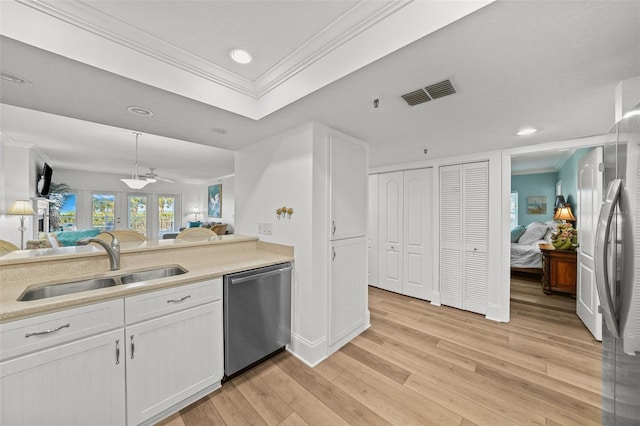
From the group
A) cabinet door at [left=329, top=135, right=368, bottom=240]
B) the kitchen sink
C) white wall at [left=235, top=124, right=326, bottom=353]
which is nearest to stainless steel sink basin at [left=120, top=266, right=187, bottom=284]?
the kitchen sink

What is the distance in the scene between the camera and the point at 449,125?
229 centimetres

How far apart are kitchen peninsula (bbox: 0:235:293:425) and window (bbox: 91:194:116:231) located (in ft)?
24.4

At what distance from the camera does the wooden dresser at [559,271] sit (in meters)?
3.70

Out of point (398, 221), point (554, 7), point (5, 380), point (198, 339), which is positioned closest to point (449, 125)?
point (554, 7)

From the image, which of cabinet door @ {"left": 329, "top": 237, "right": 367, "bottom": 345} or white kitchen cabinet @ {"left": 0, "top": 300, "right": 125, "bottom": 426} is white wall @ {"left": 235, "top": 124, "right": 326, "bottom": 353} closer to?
cabinet door @ {"left": 329, "top": 237, "right": 367, "bottom": 345}

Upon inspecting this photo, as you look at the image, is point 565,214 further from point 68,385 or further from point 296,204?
point 68,385

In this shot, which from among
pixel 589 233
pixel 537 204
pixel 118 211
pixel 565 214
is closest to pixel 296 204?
pixel 589 233

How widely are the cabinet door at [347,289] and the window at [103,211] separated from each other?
8.61 metres

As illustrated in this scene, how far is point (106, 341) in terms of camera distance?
4.43 ft

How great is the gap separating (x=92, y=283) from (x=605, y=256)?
3048 millimetres

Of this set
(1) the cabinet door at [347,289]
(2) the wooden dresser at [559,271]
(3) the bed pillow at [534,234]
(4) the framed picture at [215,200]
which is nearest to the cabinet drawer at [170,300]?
(1) the cabinet door at [347,289]

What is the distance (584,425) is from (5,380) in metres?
3.22

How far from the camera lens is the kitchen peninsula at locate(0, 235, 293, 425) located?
1.15m

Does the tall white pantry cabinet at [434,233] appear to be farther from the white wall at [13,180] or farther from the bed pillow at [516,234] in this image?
the white wall at [13,180]
